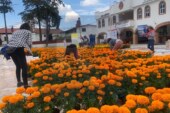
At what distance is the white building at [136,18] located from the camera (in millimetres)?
35625

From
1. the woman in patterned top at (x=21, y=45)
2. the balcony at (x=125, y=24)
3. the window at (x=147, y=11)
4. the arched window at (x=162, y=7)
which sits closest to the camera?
the woman in patterned top at (x=21, y=45)

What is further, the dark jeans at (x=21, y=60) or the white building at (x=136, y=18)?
the white building at (x=136, y=18)

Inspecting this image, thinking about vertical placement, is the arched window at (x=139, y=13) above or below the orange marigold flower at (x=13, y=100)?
above

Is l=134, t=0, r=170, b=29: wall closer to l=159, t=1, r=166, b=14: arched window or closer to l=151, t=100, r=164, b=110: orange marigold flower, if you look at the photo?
l=159, t=1, r=166, b=14: arched window

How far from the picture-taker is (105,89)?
13.1 feet

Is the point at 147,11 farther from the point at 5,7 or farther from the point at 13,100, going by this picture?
the point at 13,100

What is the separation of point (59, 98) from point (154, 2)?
1364 inches

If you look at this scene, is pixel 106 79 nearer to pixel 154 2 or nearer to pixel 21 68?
pixel 21 68

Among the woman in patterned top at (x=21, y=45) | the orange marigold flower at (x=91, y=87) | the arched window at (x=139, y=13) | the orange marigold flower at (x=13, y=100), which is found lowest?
the orange marigold flower at (x=13, y=100)

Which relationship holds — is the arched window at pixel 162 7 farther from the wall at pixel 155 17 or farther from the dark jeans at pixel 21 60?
the dark jeans at pixel 21 60

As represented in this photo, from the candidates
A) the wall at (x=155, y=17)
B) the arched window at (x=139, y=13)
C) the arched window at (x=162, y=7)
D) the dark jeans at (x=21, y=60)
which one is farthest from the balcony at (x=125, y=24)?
the dark jeans at (x=21, y=60)

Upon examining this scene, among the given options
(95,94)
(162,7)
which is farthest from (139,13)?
(95,94)

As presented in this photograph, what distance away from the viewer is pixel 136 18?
4109 centimetres

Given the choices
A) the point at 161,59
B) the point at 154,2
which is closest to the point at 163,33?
the point at 154,2
